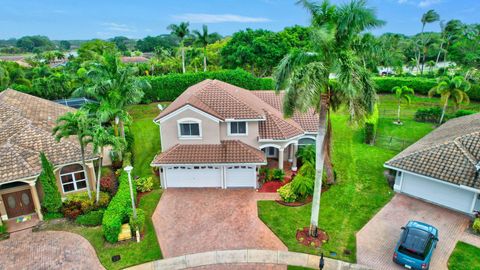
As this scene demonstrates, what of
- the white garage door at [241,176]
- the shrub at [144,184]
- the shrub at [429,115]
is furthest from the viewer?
the shrub at [429,115]

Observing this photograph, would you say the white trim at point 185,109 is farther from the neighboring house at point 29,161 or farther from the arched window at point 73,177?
the arched window at point 73,177

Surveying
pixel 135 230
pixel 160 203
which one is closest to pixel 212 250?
pixel 135 230

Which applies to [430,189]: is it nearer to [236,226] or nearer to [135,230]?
[236,226]

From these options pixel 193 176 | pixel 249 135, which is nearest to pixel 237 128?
pixel 249 135

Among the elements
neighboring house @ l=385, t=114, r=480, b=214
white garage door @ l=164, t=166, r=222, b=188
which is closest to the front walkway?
white garage door @ l=164, t=166, r=222, b=188

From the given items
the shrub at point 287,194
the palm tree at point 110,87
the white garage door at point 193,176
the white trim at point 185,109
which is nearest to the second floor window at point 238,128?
the white trim at point 185,109

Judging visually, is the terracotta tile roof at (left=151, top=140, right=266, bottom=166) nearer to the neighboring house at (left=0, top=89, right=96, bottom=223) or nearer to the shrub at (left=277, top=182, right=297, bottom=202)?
the shrub at (left=277, top=182, right=297, bottom=202)

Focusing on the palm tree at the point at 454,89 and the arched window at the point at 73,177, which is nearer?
the arched window at the point at 73,177

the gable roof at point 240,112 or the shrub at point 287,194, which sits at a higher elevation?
the gable roof at point 240,112
